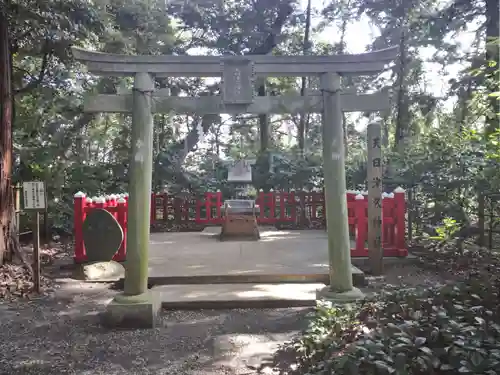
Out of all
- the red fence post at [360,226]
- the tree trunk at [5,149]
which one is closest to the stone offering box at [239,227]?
the red fence post at [360,226]

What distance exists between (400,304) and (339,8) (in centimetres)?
1549

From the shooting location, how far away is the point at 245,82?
4.97 m

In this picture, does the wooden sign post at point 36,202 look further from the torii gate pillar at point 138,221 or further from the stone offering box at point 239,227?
the stone offering box at point 239,227

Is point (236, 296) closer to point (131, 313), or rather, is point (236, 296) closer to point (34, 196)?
point (131, 313)

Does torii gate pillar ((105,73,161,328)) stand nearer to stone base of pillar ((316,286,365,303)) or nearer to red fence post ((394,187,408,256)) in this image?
stone base of pillar ((316,286,365,303))

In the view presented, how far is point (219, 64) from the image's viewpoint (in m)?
5.01

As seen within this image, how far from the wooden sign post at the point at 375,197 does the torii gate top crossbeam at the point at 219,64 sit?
2.11 metres

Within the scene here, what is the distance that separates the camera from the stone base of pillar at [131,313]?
4910mm

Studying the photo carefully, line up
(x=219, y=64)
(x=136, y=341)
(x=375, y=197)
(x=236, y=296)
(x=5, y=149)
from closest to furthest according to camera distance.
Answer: (x=136, y=341) → (x=219, y=64) → (x=236, y=296) → (x=375, y=197) → (x=5, y=149)

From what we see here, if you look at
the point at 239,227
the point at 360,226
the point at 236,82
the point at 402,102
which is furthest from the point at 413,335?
the point at 402,102

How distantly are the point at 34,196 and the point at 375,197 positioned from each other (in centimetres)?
501

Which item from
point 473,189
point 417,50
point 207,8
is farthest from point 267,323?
point 417,50

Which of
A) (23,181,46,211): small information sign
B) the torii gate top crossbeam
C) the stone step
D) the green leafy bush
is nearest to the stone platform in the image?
the stone step

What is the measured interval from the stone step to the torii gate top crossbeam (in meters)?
2.64
